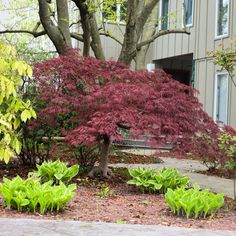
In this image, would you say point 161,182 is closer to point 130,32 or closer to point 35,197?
point 35,197

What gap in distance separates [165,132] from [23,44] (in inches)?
486

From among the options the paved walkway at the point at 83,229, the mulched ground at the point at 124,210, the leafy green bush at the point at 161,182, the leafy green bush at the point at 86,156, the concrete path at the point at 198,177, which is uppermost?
the leafy green bush at the point at 86,156

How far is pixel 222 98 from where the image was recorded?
50.8 ft

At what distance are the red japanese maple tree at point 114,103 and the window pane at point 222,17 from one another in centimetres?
837

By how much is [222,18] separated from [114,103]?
1032cm

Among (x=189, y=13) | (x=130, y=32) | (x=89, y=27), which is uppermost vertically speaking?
(x=189, y=13)

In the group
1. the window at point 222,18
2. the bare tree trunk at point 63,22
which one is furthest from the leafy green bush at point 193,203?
the window at point 222,18

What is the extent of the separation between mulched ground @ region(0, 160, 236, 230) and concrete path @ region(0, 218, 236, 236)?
1.15 ft

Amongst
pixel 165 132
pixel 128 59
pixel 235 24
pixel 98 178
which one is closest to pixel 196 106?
pixel 165 132

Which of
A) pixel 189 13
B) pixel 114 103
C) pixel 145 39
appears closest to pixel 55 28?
pixel 114 103

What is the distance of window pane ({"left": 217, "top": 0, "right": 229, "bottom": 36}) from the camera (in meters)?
15.5

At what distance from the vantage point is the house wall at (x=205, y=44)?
14883mm

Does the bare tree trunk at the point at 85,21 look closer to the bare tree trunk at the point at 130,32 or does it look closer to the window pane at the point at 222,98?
the bare tree trunk at the point at 130,32

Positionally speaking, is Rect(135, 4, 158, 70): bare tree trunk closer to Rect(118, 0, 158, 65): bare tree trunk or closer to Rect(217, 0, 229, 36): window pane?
Rect(217, 0, 229, 36): window pane
